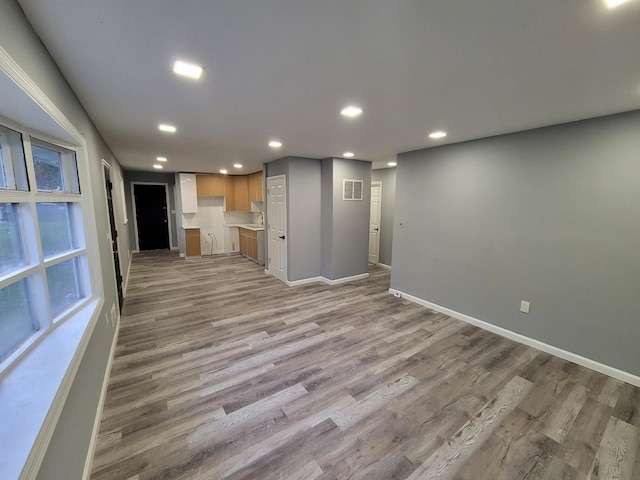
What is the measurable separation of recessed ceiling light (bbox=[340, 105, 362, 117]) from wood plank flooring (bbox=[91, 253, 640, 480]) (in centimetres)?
239

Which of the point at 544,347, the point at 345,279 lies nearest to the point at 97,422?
the point at 345,279

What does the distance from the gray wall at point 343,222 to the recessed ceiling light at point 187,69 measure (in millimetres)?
3288

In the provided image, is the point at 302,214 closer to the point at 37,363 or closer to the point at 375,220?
the point at 375,220

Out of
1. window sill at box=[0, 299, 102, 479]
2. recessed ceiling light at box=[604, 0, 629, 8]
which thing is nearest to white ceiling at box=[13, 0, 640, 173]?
recessed ceiling light at box=[604, 0, 629, 8]

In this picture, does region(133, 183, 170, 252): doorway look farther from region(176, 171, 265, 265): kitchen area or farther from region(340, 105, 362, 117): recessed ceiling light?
region(340, 105, 362, 117): recessed ceiling light

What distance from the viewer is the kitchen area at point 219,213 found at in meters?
7.17

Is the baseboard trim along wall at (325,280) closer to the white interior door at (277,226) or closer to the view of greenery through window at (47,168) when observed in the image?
the white interior door at (277,226)

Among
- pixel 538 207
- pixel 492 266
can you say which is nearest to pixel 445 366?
pixel 492 266

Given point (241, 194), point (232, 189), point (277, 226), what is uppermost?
point (232, 189)

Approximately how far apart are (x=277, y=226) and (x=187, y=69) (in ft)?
12.4

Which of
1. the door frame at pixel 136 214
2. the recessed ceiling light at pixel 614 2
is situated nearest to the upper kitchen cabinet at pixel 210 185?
the door frame at pixel 136 214

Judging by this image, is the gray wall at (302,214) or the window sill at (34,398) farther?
the gray wall at (302,214)

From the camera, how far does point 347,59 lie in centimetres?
148

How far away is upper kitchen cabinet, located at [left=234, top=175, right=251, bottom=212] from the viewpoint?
7.78 m
